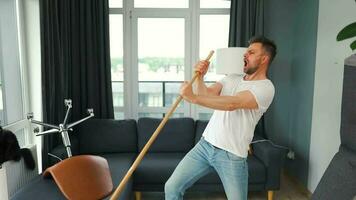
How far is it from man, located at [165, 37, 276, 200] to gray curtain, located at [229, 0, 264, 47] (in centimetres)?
164

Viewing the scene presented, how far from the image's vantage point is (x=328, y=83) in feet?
8.94

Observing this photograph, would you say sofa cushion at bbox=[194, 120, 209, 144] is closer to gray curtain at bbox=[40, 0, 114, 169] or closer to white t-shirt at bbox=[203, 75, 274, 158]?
gray curtain at bbox=[40, 0, 114, 169]

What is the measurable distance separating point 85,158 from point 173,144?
1.60 metres

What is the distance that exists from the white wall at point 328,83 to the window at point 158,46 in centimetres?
118

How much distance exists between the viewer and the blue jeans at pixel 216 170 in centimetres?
Result: 174

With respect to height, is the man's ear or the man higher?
the man's ear

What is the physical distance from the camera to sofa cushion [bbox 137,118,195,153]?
3.25 m

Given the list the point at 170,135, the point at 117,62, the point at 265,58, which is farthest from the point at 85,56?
the point at 265,58

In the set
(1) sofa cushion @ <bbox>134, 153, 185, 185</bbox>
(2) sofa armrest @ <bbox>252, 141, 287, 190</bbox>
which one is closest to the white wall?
(2) sofa armrest @ <bbox>252, 141, 287, 190</bbox>

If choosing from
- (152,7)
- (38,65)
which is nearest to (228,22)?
(152,7)

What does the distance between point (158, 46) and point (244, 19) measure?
3.52 ft

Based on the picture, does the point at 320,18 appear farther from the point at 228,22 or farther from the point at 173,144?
the point at 173,144

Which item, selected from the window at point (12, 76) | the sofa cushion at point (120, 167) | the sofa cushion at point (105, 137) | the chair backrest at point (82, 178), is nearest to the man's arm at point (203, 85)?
the chair backrest at point (82, 178)

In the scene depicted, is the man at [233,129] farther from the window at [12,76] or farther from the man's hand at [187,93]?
the window at [12,76]
